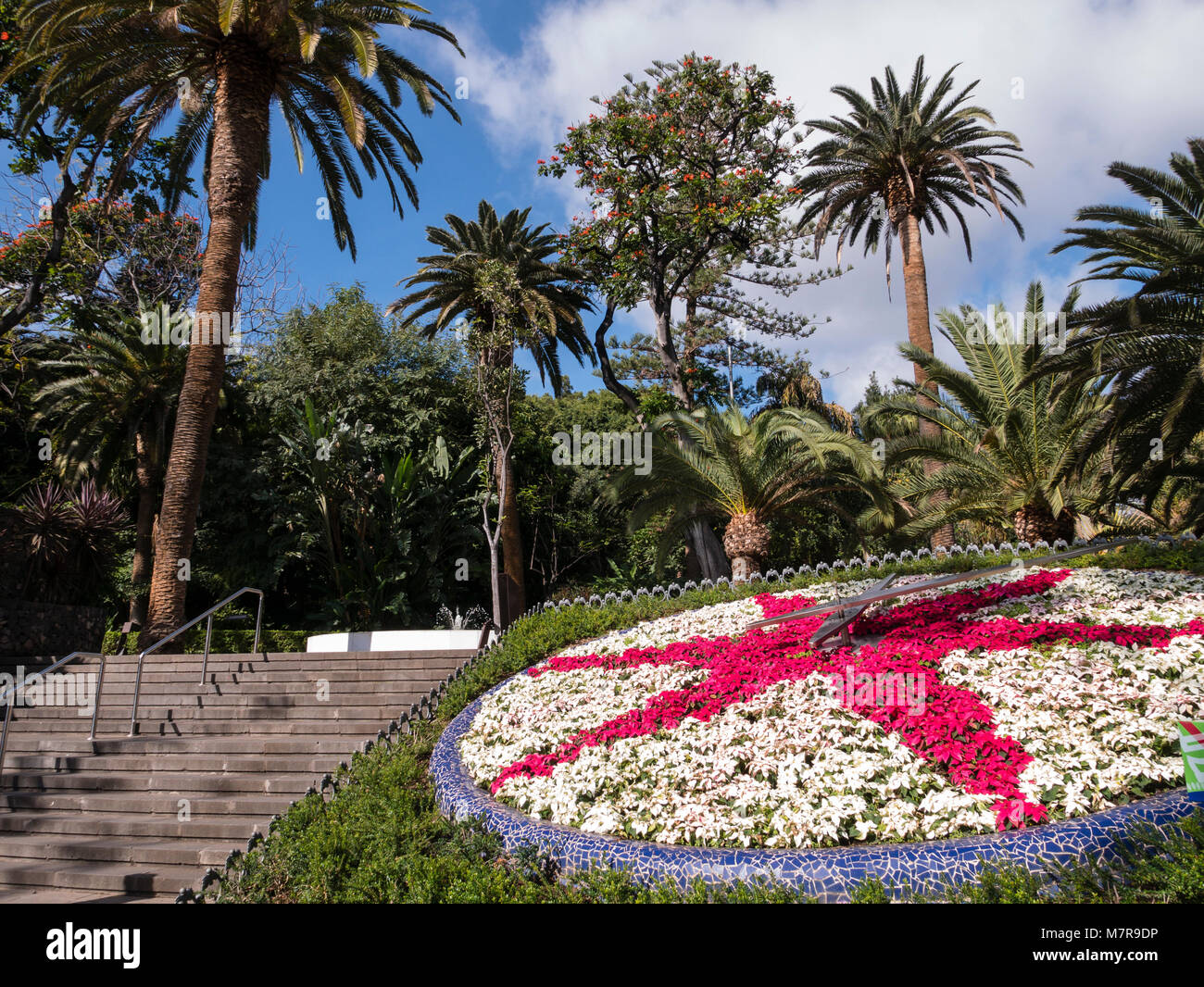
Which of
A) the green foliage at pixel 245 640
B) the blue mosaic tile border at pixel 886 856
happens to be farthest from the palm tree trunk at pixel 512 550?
the blue mosaic tile border at pixel 886 856

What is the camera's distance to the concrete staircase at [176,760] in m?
6.64

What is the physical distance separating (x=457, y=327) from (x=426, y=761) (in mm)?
16831

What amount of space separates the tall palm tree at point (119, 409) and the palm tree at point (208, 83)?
19.9ft

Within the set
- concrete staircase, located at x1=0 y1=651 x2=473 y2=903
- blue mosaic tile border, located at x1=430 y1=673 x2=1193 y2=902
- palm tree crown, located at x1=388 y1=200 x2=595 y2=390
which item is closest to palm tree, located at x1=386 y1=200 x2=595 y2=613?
palm tree crown, located at x1=388 y1=200 x2=595 y2=390

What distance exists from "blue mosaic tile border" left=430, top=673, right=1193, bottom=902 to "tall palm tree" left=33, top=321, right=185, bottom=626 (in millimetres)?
18666

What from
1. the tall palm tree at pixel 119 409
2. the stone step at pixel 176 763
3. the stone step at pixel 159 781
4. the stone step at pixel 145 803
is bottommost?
the stone step at pixel 145 803

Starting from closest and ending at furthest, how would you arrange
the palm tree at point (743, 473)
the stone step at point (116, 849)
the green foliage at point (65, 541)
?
1. the stone step at point (116, 849)
2. the palm tree at point (743, 473)
3. the green foliage at point (65, 541)

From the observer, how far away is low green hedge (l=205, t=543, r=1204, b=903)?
3.79m

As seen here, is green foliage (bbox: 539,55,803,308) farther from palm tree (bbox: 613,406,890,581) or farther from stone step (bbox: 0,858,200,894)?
stone step (bbox: 0,858,200,894)

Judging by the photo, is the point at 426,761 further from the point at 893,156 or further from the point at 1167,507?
the point at 893,156

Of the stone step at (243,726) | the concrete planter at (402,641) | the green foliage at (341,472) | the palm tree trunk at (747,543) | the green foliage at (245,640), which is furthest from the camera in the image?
the green foliage at (341,472)

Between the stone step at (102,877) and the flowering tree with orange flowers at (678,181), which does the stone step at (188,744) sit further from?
the flowering tree with orange flowers at (678,181)

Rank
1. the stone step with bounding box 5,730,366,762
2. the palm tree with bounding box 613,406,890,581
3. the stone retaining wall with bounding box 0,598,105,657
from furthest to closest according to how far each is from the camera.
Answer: the stone retaining wall with bounding box 0,598,105,657 < the palm tree with bounding box 613,406,890,581 < the stone step with bounding box 5,730,366,762
